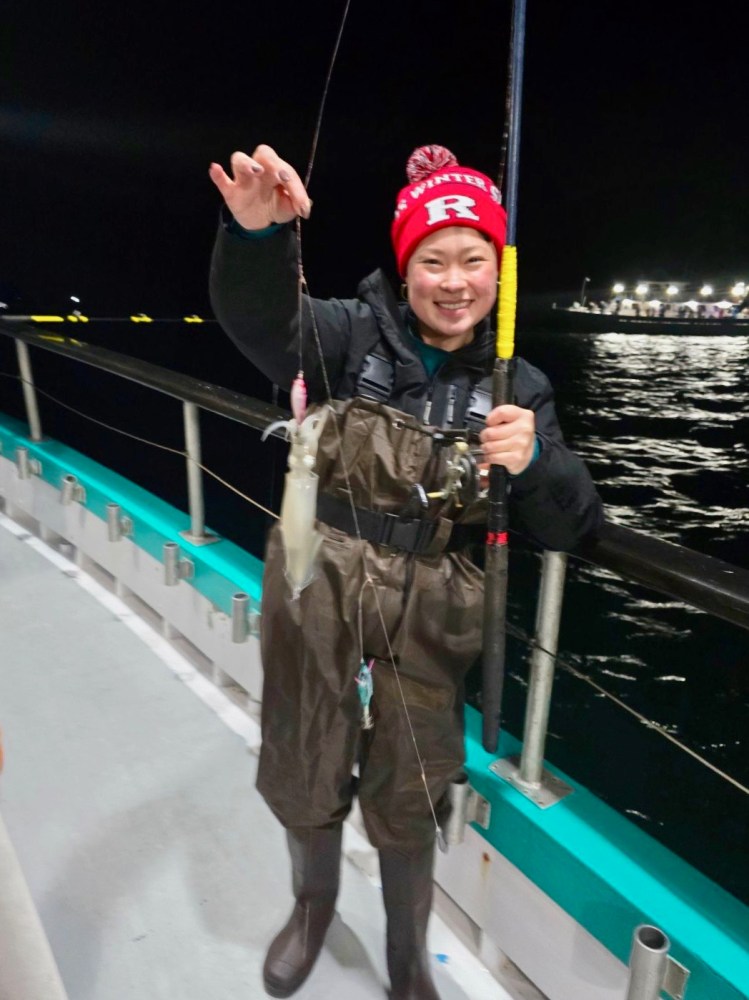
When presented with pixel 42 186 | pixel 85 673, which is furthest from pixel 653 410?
pixel 85 673

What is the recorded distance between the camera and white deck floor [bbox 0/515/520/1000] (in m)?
1.54

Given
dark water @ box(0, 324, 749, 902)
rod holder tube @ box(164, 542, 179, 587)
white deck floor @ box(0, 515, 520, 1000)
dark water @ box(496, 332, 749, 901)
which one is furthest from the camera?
dark water @ box(0, 324, 749, 902)

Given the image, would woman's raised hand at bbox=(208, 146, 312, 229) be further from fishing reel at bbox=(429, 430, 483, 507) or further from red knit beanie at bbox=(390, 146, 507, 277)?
fishing reel at bbox=(429, 430, 483, 507)

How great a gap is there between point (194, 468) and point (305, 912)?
147cm

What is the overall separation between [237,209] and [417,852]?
4.20 ft

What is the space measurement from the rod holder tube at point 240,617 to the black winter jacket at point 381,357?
1.05 m

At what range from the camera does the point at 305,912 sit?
1526 millimetres

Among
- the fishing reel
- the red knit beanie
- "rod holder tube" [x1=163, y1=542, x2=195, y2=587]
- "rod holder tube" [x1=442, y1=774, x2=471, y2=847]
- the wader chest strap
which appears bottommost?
"rod holder tube" [x1=442, y1=774, x2=471, y2=847]

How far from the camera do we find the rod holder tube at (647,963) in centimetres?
110

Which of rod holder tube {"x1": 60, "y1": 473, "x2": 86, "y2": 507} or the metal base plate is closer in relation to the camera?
the metal base plate

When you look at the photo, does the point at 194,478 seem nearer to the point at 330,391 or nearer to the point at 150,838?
the point at 150,838

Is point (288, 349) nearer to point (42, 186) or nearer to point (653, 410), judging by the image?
point (42, 186)

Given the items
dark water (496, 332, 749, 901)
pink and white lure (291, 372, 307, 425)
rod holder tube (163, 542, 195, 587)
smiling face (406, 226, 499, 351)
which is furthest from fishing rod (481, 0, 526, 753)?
dark water (496, 332, 749, 901)

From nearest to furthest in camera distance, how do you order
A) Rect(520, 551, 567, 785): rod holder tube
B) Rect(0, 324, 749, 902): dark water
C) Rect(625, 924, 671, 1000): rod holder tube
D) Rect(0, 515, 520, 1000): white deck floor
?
Rect(625, 924, 671, 1000): rod holder tube
Rect(520, 551, 567, 785): rod holder tube
Rect(0, 515, 520, 1000): white deck floor
Rect(0, 324, 749, 902): dark water
